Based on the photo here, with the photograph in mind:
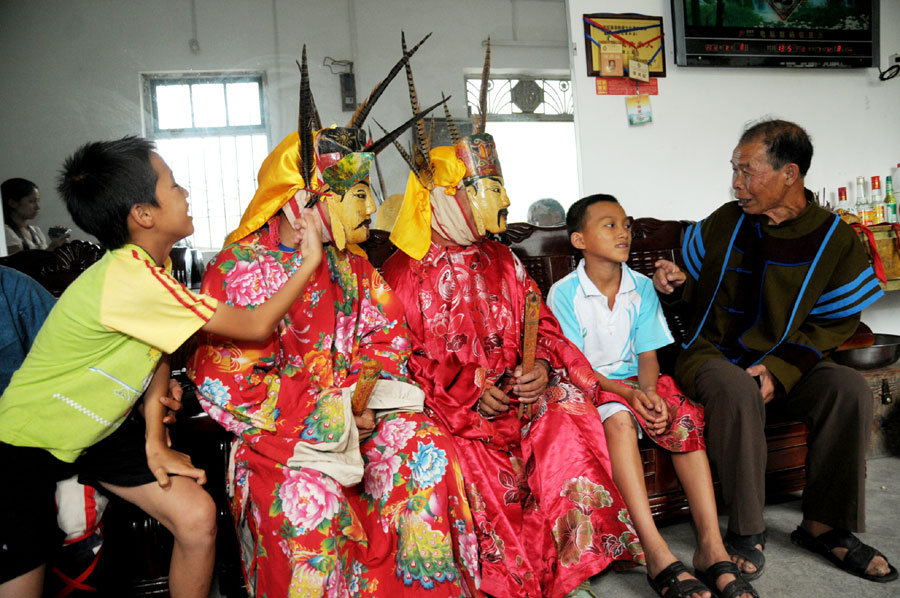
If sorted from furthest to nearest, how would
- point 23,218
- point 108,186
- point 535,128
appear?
point 535,128 → point 23,218 → point 108,186

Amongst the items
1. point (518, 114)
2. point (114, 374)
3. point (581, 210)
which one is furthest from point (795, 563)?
point (518, 114)

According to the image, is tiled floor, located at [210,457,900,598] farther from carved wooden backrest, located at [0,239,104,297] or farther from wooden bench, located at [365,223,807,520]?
carved wooden backrest, located at [0,239,104,297]

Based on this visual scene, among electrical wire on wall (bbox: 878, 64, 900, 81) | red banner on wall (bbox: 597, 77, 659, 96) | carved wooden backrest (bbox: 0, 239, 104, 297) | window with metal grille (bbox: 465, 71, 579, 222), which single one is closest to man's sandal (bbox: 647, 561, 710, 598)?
window with metal grille (bbox: 465, 71, 579, 222)

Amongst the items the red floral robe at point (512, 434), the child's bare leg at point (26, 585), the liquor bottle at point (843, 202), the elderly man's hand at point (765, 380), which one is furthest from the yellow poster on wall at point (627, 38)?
the child's bare leg at point (26, 585)

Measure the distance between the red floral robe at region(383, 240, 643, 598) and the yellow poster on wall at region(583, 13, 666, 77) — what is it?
1839mm

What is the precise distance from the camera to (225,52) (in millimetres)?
3645

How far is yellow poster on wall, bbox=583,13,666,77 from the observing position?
3717 mm

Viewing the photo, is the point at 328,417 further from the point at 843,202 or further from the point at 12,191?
the point at 843,202

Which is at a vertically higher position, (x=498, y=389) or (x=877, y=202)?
(x=877, y=202)

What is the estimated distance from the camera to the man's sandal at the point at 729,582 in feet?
6.48

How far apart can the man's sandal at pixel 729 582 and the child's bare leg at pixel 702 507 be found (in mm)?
15

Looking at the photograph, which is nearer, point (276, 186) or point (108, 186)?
point (108, 186)

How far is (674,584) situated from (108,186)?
2027 mm

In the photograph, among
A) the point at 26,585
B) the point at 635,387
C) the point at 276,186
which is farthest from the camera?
the point at 635,387
